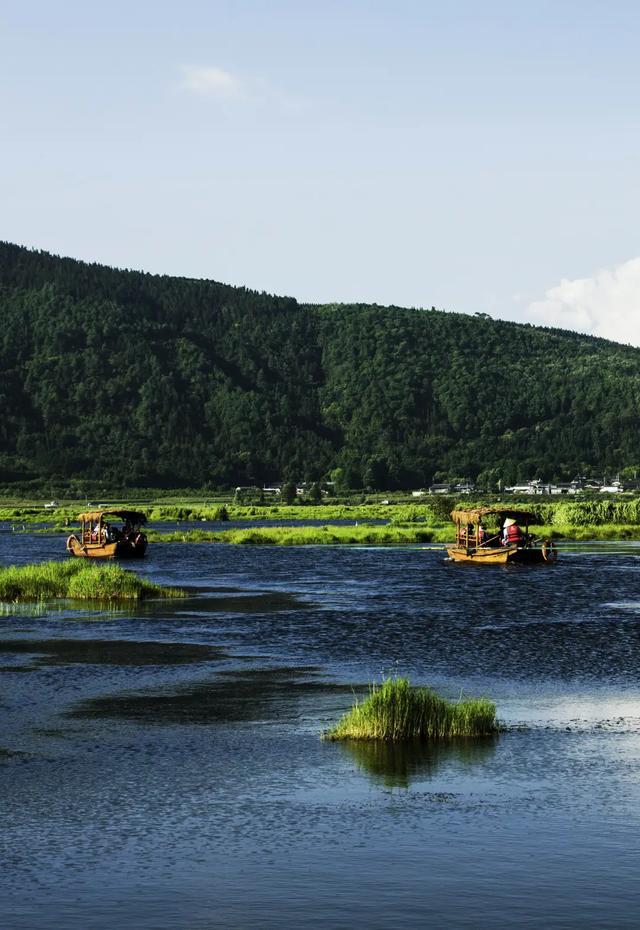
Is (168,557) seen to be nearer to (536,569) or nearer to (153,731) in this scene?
(536,569)

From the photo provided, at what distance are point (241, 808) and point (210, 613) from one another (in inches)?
1294

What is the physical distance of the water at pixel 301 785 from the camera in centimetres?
1700

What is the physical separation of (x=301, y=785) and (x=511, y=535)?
65708 mm

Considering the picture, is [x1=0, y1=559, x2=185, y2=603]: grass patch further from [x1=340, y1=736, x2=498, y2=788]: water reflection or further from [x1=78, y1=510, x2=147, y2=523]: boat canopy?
[x1=78, y1=510, x2=147, y2=523]: boat canopy

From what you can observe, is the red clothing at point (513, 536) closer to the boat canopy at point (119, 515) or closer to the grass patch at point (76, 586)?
the boat canopy at point (119, 515)

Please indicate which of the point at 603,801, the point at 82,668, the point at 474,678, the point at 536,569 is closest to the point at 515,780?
the point at 603,801

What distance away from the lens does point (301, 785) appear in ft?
75.3

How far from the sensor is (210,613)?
5425 cm

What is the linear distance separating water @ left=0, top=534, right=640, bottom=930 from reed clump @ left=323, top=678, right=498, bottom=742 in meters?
0.56

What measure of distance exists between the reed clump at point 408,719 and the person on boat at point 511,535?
59915mm

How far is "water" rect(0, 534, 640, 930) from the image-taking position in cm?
1700

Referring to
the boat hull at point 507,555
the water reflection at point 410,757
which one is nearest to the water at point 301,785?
the water reflection at point 410,757

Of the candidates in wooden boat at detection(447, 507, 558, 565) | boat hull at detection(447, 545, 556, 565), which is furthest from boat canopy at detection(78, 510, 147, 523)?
boat hull at detection(447, 545, 556, 565)

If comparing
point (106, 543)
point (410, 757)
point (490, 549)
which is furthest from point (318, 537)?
point (410, 757)
